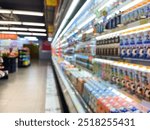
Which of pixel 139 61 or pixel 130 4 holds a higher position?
pixel 130 4

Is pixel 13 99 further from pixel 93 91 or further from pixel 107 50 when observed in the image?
pixel 107 50

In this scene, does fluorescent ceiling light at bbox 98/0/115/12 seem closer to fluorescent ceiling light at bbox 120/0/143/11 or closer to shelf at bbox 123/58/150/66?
fluorescent ceiling light at bbox 120/0/143/11

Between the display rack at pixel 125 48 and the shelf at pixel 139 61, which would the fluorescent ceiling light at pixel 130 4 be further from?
the shelf at pixel 139 61

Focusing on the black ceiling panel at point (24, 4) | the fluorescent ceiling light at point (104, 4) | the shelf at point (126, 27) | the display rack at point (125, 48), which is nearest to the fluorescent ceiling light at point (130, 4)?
the display rack at point (125, 48)

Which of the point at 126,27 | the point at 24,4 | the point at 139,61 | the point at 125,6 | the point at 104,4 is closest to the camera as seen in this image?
the point at 139,61

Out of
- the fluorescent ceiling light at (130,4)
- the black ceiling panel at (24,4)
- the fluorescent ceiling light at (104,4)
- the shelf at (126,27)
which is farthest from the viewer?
the black ceiling panel at (24,4)

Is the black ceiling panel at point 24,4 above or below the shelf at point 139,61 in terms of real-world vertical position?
above

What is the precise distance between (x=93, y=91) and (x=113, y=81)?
1.51 ft

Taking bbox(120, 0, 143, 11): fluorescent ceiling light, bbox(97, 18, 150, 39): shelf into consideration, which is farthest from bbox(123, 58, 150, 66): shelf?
bbox(120, 0, 143, 11): fluorescent ceiling light

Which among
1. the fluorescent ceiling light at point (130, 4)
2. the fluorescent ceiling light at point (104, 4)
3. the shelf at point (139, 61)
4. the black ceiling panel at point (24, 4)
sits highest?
the black ceiling panel at point (24, 4)

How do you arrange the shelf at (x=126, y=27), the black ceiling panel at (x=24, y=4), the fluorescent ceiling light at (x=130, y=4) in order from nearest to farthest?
the shelf at (x=126, y=27), the fluorescent ceiling light at (x=130, y=4), the black ceiling panel at (x=24, y=4)

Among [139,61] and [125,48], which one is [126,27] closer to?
[125,48]

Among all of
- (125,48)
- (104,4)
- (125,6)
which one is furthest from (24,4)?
(125,48)

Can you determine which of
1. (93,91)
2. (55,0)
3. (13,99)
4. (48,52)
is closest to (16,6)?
(55,0)
